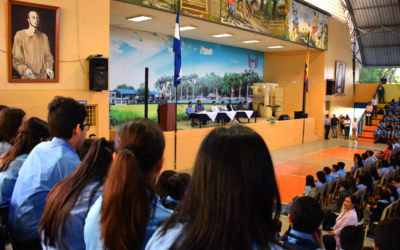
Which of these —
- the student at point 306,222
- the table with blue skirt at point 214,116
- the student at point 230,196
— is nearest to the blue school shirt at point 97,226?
the student at point 230,196

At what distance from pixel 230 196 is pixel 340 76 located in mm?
21268

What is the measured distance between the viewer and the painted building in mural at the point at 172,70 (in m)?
12.7

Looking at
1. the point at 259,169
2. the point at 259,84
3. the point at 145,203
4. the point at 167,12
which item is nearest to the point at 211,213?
the point at 259,169

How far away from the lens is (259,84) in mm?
19391

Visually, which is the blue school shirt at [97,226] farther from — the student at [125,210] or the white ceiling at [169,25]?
the white ceiling at [169,25]

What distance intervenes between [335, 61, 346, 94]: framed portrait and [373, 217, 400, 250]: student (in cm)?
1902

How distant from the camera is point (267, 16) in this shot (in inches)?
527

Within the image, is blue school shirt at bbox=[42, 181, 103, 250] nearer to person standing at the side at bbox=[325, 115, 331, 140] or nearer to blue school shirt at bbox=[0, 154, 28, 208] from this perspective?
blue school shirt at bbox=[0, 154, 28, 208]

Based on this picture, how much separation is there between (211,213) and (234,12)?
1178 cm

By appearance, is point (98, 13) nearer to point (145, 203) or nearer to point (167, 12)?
point (167, 12)

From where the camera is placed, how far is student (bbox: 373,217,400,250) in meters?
2.19

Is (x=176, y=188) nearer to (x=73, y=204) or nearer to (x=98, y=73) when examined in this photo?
(x=73, y=204)

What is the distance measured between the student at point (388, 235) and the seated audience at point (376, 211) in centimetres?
327

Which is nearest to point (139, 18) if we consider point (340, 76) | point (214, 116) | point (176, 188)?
point (214, 116)
